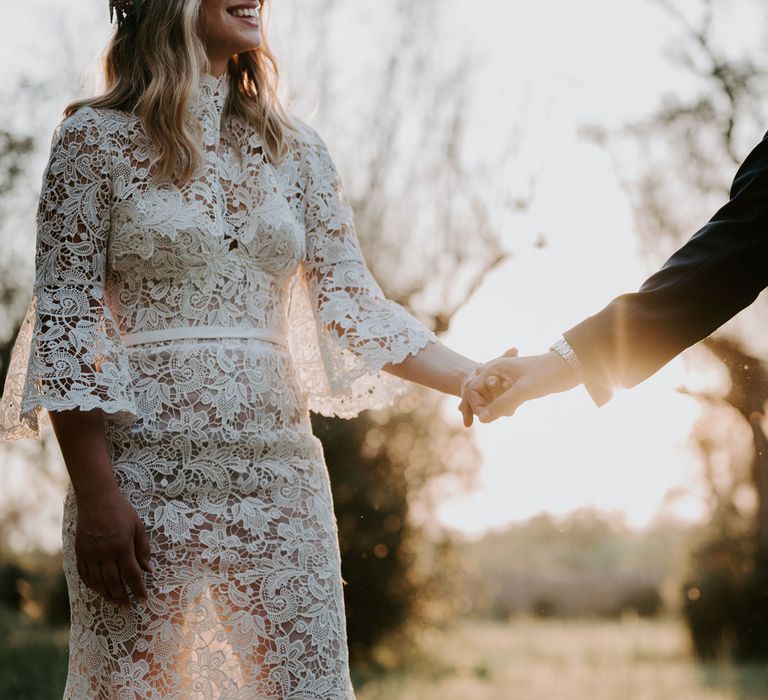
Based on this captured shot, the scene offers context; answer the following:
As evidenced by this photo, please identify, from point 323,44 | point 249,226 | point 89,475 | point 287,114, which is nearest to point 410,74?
point 323,44

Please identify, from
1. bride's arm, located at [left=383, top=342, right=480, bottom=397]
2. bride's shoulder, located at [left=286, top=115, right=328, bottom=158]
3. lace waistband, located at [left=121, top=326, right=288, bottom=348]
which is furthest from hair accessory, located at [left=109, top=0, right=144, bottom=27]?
bride's arm, located at [left=383, top=342, right=480, bottom=397]

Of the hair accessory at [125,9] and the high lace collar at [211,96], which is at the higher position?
the hair accessory at [125,9]

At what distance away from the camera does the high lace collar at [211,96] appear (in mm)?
1917

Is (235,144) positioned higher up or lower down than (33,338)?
higher up

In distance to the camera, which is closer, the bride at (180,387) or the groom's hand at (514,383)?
the bride at (180,387)

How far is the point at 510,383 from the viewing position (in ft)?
7.05

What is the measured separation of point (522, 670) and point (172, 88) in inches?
170

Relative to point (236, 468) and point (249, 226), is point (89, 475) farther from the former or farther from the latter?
point (249, 226)

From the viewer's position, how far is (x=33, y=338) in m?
1.71

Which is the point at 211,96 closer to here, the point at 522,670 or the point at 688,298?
the point at 688,298

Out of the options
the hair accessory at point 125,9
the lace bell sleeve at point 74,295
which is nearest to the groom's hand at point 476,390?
the lace bell sleeve at point 74,295

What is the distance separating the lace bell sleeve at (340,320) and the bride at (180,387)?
0.01 meters

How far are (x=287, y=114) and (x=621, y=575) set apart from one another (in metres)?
5.51

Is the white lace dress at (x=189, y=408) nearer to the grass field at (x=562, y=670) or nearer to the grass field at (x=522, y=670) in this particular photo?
the grass field at (x=522, y=670)
